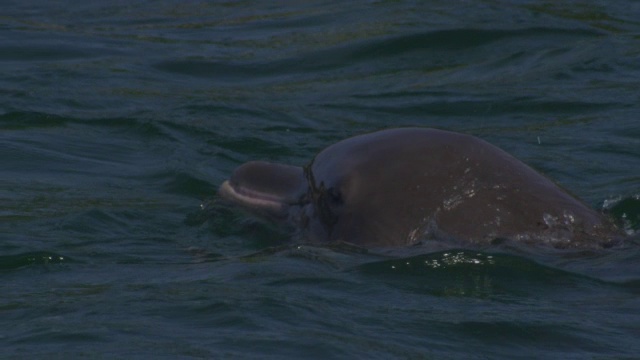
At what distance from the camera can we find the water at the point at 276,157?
227 inches

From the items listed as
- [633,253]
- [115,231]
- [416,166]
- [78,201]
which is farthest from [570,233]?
[78,201]

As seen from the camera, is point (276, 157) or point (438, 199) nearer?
point (438, 199)

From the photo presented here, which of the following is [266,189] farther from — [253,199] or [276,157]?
[276,157]

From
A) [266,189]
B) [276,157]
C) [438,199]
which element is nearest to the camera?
[438,199]

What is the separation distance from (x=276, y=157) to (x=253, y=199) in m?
2.51

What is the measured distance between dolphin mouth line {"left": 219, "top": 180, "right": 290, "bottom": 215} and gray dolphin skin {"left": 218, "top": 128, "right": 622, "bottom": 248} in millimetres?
414

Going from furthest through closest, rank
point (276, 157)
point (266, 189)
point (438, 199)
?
1. point (276, 157)
2. point (266, 189)
3. point (438, 199)

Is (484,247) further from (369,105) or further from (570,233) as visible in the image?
(369,105)

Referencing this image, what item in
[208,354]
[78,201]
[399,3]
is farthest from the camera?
[399,3]

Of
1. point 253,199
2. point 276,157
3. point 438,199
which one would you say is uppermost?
point 438,199

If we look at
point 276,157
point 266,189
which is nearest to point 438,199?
point 266,189

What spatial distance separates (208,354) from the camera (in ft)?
17.6

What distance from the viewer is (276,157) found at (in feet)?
34.4

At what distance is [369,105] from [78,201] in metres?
3.92
